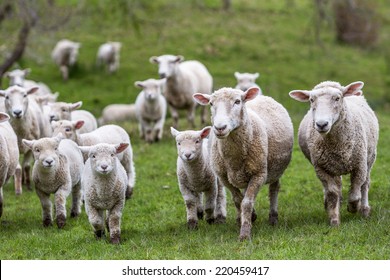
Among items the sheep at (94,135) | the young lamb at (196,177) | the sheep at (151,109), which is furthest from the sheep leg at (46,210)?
the sheep at (151,109)

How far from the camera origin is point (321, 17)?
14852mm

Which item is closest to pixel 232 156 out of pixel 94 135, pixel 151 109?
pixel 94 135

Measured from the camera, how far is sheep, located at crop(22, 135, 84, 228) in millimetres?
8945

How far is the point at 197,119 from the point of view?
60.4ft

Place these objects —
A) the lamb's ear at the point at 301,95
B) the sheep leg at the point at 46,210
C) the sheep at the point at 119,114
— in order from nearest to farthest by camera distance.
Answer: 1. the lamb's ear at the point at 301,95
2. the sheep leg at the point at 46,210
3. the sheep at the point at 119,114

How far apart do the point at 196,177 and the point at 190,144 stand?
49 centimetres

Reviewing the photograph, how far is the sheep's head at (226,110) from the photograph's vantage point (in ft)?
24.0

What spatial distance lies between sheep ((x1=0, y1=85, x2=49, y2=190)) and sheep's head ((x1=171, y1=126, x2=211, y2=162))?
372 cm

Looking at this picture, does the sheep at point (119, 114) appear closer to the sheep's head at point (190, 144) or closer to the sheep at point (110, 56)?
the sheep at point (110, 56)

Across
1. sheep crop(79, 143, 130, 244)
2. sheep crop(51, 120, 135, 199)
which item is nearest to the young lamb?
sheep crop(79, 143, 130, 244)

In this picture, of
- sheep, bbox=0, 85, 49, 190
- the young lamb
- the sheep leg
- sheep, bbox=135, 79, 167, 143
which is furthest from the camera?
sheep, bbox=135, 79, 167, 143

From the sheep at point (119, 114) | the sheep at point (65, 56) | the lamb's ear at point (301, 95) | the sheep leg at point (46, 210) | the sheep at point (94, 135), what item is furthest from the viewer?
the sheep at point (65, 56)

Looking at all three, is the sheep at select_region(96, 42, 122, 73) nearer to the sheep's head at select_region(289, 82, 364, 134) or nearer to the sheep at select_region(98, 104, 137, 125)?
the sheep at select_region(98, 104, 137, 125)

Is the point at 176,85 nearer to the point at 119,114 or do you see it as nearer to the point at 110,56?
the point at 119,114
